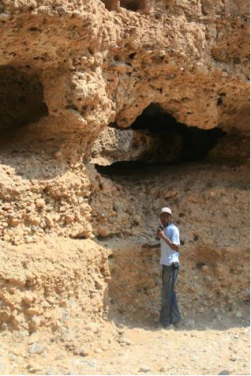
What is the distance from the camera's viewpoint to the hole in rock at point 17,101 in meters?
5.48

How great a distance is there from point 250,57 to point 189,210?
1882mm

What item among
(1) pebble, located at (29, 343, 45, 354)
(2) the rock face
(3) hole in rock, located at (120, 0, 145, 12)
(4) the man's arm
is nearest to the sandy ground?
(1) pebble, located at (29, 343, 45, 354)

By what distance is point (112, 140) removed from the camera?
981 centimetres

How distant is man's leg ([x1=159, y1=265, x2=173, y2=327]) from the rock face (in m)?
0.33

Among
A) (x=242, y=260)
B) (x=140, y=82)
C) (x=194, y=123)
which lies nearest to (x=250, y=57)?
(x=194, y=123)

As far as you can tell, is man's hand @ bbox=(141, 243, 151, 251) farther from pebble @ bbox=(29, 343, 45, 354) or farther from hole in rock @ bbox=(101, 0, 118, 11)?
hole in rock @ bbox=(101, 0, 118, 11)

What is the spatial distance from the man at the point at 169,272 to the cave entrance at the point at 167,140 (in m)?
1.84

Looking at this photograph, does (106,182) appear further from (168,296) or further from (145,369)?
(145,369)

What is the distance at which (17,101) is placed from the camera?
224 inches

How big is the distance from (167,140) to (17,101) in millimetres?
3126

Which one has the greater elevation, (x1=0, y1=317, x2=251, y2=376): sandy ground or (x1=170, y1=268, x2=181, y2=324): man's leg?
(x1=170, y1=268, x2=181, y2=324): man's leg

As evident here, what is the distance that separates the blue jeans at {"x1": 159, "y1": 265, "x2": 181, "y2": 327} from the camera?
502 centimetres

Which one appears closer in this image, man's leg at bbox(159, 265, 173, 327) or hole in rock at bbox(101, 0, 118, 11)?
man's leg at bbox(159, 265, 173, 327)

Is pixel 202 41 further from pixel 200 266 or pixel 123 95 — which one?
pixel 200 266
